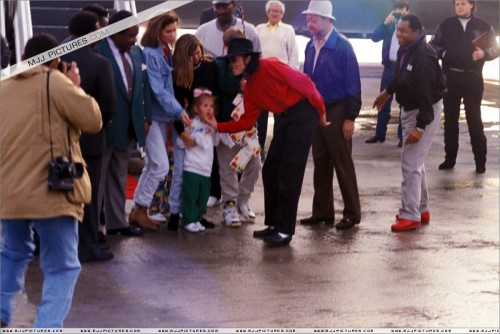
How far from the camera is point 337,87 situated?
364 inches

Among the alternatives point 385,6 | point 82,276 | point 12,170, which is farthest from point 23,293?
point 385,6

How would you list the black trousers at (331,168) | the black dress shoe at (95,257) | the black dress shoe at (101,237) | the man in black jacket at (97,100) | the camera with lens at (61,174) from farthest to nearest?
the black trousers at (331,168), the black dress shoe at (101,237), the black dress shoe at (95,257), the man in black jacket at (97,100), the camera with lens at (61,174)

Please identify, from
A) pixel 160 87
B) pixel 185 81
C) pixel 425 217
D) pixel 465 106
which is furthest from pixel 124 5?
pixel 425 217

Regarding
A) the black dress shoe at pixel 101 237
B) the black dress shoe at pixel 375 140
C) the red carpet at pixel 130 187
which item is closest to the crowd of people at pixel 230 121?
the black dress shoe at pixel 101 237

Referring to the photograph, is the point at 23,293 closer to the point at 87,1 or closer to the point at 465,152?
the point at 87,1

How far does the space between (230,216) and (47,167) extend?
3.60m

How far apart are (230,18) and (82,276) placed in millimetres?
3793

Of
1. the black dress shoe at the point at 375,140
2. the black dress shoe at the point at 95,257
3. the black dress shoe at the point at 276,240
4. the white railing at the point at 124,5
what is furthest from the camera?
the black dress shoe at the point at 375,140

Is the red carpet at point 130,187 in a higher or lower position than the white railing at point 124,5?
lower

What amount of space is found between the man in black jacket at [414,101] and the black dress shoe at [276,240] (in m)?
1.04

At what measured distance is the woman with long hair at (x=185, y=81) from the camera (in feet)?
30.1

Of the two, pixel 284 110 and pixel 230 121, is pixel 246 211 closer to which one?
pixel 230 121

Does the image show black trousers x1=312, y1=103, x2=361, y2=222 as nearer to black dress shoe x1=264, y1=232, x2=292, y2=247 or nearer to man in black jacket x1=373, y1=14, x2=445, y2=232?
man in black jacket x1=373, y1=14, x2=445, y2=232

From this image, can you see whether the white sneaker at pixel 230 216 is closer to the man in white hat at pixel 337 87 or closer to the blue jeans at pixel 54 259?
the man in white hat at pixel 337 87
